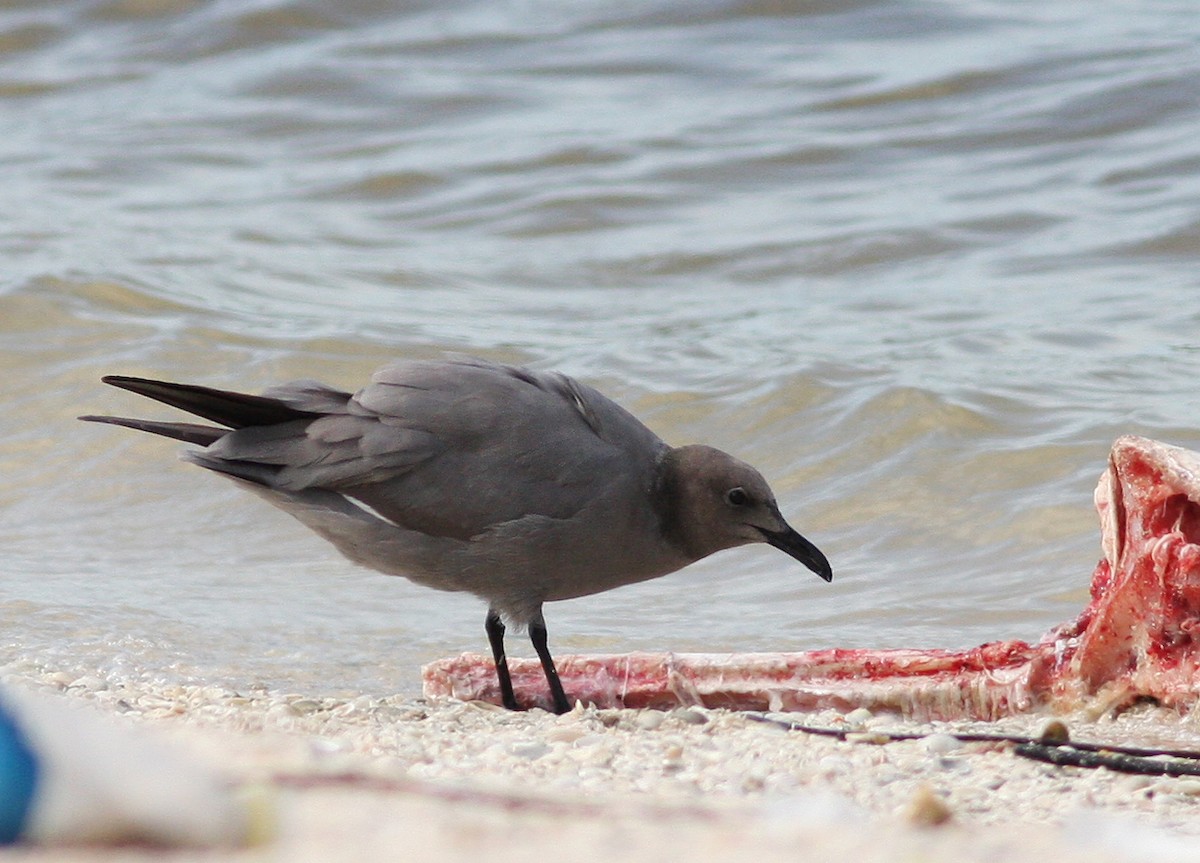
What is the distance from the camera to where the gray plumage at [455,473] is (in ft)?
16.5

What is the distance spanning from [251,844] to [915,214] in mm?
10117

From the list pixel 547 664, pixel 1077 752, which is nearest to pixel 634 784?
pixel 1077 752

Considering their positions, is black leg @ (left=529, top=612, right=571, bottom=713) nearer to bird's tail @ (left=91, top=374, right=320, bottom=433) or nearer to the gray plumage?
the gray plumage

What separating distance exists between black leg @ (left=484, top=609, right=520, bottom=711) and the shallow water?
65 cm

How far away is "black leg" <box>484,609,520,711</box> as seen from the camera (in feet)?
17.2

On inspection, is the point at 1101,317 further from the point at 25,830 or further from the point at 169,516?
the point at 25,830

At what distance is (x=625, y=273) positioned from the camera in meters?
11.4

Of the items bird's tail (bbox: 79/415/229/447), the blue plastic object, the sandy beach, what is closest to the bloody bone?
the sandy beach

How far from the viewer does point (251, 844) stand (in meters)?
2.30

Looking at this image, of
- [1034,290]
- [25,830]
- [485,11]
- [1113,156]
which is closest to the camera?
[25,830]

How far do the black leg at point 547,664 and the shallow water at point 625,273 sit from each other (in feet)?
2.66

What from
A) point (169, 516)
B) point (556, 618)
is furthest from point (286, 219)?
point (556, 618)

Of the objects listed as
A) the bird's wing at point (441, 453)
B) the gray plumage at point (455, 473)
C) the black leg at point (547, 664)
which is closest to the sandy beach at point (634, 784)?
the black leg at point (547, 664)

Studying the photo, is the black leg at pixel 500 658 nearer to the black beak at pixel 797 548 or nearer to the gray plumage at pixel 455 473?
the gray plumage at pixel 455 473
